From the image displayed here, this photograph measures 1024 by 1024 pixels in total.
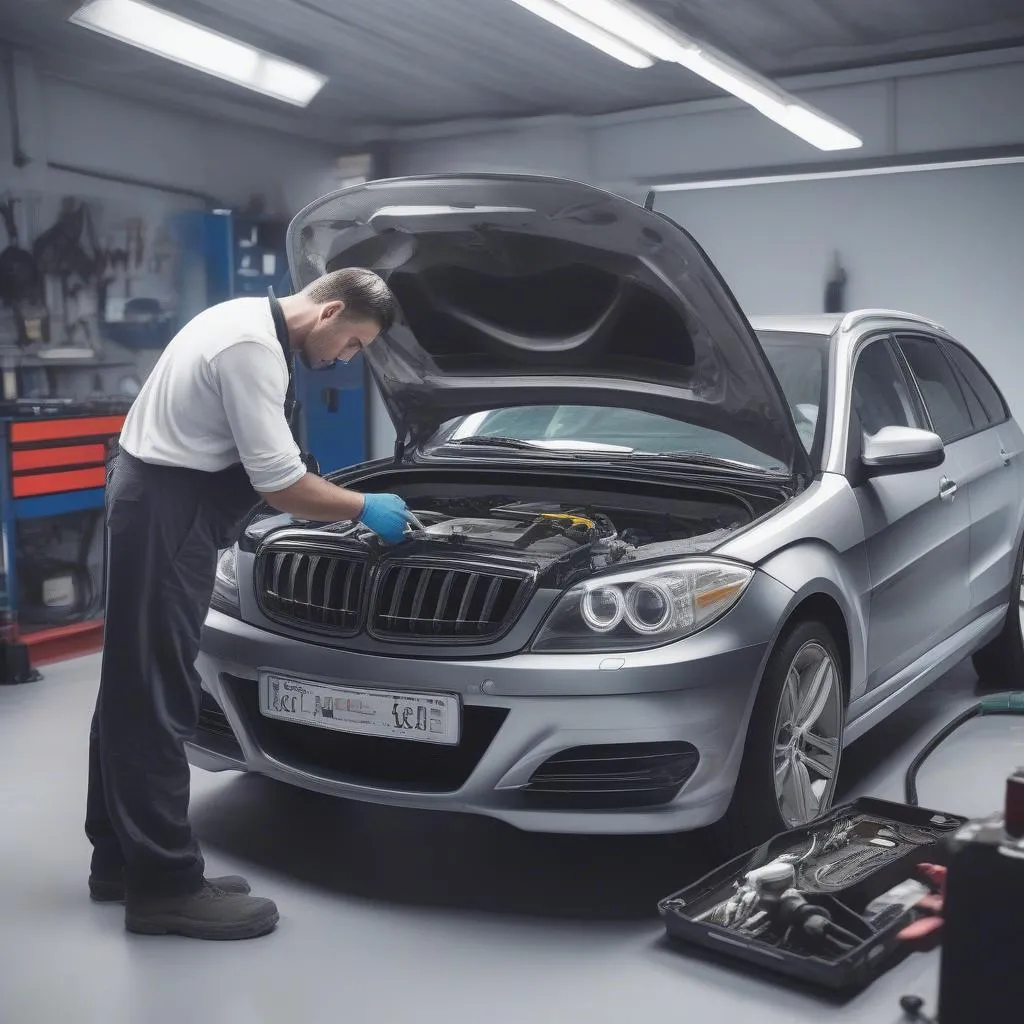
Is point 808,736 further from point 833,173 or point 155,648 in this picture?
point 833,173

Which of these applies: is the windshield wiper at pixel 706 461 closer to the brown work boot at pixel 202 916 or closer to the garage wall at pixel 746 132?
the brown work boot at pixel 202 916

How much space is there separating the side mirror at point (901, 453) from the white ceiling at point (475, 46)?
4120mm

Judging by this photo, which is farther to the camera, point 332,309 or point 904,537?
point 904,537

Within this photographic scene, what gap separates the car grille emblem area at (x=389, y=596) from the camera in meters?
2.46

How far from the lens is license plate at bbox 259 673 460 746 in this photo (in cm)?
238

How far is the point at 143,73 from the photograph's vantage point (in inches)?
292

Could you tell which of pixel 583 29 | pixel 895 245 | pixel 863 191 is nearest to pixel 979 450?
pixel 583 29

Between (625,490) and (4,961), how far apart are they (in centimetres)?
177

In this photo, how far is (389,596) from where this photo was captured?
257cm

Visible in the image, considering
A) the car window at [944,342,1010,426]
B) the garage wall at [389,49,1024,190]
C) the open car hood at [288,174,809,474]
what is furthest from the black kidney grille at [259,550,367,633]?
the garage wall at [389,49,1024,190]

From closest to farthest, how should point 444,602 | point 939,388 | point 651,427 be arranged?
point 444,602
point 651,427
point 939,388

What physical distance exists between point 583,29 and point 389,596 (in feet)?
13.4

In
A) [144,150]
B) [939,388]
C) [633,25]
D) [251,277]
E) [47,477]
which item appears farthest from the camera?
[251,277]

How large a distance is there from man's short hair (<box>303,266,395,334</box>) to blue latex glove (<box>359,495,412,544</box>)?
1.29 ft
